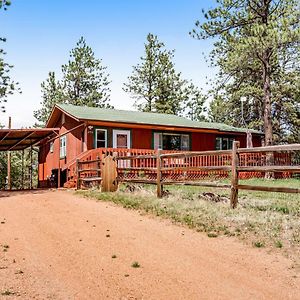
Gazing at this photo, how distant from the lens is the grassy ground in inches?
257

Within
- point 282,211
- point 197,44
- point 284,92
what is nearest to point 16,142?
point 197,44

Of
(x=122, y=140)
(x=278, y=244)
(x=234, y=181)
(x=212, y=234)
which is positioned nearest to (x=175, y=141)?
(x=122, y=140)

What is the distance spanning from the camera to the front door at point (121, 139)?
20719mm

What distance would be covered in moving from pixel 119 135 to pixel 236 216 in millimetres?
13603

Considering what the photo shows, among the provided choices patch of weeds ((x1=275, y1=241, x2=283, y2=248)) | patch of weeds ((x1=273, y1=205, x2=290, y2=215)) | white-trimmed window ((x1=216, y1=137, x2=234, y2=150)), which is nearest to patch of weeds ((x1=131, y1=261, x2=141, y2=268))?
patch of weeds ((x1=275, y1=241, x2=283, y2=248))

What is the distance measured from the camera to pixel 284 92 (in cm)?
3134

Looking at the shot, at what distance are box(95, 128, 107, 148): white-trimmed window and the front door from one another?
0.56m

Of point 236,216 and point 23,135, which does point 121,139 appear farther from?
point 236,216

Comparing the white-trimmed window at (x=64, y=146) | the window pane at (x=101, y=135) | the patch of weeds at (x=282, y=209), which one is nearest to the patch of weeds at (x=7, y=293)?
the patch of weeds at (x=282, y=209)

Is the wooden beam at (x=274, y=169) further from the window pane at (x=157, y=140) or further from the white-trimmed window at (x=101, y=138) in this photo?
the window pane at (x=157, y=140)

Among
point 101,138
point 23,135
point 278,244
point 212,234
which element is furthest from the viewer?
point 23,135

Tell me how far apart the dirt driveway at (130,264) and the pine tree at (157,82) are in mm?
35100

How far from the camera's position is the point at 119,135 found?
20.9 m

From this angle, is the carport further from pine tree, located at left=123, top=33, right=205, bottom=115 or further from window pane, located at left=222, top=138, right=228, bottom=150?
pine tree, located at left=123, top=33, right=205, bottom=115
